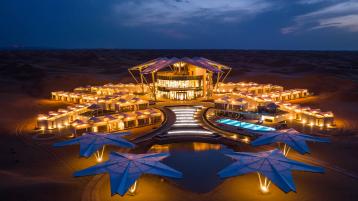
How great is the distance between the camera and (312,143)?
31.4 metres

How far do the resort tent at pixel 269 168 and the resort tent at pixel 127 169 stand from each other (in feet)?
14.1

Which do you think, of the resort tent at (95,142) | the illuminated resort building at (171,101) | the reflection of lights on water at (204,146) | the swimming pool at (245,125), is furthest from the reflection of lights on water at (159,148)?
the swimming pool at (245,125)

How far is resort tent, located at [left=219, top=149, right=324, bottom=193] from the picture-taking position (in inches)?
762

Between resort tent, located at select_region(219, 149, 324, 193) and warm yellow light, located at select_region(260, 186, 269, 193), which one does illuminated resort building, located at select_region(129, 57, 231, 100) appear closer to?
resort tent, located at select_region(219, 149, 324, 193)

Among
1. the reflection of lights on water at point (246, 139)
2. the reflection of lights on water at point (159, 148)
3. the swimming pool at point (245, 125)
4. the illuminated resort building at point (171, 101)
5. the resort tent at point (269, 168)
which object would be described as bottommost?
the reflection of lights on water at point (159, 148)

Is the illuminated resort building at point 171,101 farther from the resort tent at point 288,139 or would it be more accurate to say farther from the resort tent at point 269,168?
the resort tent at point 269,168

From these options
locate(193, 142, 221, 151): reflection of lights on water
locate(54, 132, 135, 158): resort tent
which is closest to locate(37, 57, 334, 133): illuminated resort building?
locate(54, 132, 135, 158): resort tent

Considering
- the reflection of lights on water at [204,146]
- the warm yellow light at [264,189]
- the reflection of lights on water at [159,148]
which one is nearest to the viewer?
the warm yellow light at [264,189]

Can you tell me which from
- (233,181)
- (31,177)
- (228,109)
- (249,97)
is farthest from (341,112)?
(31,177)

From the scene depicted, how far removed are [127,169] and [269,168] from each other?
33.5 feet

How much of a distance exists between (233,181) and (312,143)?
13353 mm

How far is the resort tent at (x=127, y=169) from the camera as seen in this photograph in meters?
19.0

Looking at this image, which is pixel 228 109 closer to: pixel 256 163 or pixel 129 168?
pixel 256 163

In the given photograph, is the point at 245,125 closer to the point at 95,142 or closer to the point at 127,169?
the point at 95,142
